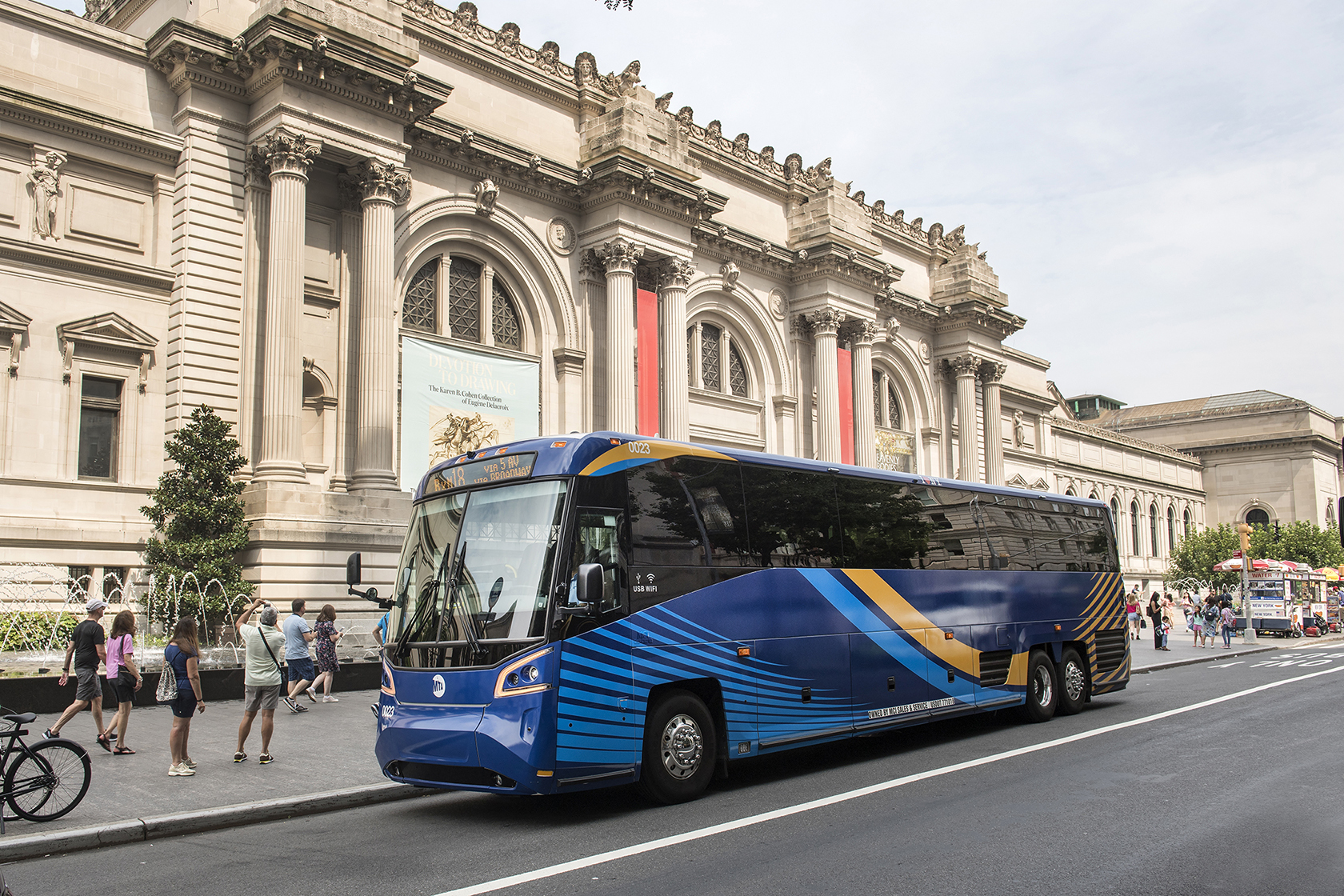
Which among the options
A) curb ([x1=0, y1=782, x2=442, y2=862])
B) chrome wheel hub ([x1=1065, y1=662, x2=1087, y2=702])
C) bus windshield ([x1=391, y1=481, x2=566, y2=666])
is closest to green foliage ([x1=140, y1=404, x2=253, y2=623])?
curb ([x1=0, y1=782, x2=442, y2=862])

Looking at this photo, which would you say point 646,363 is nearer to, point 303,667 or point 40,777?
point 303,667

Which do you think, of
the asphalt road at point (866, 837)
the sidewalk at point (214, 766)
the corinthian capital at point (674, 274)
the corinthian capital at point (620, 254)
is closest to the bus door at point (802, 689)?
the asphalt road at point (866, 837)

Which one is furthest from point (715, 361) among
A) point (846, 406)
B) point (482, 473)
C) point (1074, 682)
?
point (482, 473)

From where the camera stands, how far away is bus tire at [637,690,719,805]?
9.69 m

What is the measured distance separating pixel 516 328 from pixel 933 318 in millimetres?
23135

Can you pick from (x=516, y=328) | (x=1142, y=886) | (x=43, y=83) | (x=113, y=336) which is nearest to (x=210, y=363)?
(x=113, y=336)

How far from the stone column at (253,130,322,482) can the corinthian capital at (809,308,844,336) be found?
2045 cm

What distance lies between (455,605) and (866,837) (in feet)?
13.4

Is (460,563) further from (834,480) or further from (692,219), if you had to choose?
(692,219)

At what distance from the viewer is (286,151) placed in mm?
22891

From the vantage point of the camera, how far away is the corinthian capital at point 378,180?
24.6m

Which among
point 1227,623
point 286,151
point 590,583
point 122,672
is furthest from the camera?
point 1227,623

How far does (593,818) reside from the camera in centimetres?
924

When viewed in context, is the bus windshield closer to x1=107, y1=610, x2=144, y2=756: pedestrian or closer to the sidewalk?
the sidewalk
